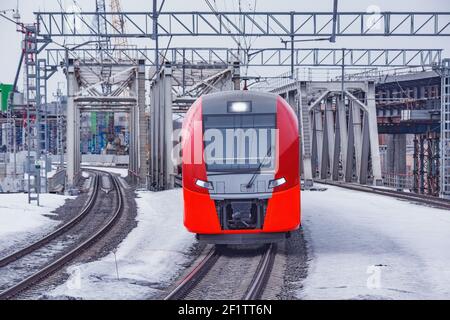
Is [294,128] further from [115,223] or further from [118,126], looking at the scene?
[118,126]

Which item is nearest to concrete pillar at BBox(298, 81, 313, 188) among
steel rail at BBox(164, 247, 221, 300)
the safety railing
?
the safety railing

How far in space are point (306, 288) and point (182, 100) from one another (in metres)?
30.6

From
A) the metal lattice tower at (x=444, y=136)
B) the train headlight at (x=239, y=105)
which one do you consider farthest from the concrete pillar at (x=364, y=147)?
the train headlight at (x=239, y=105)

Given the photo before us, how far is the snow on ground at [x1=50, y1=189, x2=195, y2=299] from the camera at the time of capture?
11.1 metres

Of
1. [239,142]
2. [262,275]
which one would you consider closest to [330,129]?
[239,142]

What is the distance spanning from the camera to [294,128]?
14.4m

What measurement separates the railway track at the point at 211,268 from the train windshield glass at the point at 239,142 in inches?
72.1

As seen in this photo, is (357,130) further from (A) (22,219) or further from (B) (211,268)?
(B) (211,268)

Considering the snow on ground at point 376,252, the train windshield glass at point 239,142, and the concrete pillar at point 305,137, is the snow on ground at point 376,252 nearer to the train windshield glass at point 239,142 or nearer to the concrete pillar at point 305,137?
the train windshield glass at point 239,142

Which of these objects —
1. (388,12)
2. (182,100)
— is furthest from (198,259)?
(182,100)

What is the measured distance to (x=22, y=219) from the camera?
880 inches

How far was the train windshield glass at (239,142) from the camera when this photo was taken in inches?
549

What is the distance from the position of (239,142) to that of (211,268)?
2.56 m
